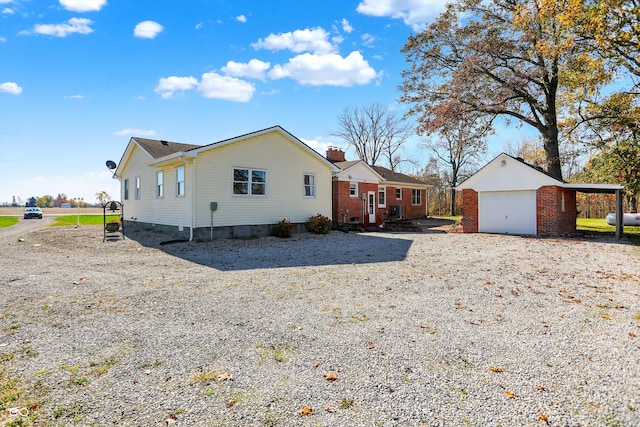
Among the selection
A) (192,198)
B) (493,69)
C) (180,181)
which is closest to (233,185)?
(192,198)

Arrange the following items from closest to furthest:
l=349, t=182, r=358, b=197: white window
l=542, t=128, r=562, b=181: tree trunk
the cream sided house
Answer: the cream sided house, l=542, t=128, r=562, b=181: tree trunk, l=349, t=182, r=358, b=197: white window

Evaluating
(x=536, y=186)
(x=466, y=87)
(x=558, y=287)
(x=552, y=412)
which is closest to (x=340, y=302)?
(x=552, y=412)

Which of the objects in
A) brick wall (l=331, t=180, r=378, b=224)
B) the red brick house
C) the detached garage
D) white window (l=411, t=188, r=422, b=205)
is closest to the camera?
the detached garage

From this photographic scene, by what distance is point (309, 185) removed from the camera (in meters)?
17.2

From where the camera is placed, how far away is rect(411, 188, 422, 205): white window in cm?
2880

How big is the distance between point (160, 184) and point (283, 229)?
6.56m

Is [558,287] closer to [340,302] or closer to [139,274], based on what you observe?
[340,302]

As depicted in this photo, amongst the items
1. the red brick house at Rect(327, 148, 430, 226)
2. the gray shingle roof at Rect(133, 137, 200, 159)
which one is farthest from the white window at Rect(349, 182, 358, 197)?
the gray shingle roof at Rect(133, 137, 200, 159)

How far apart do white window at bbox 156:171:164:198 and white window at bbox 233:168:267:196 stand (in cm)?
418

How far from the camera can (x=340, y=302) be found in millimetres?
5656

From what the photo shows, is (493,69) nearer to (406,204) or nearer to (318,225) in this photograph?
(406,204)

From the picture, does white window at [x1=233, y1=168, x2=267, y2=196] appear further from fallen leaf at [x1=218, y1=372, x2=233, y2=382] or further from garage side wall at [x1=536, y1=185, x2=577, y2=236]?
garage side wall at [x1=536, y1=185, x2=577, y2=236]

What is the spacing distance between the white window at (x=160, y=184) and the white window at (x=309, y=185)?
686 cm

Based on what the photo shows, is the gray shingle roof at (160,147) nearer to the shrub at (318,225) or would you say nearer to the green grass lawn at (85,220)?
the shrub at (318,225)
